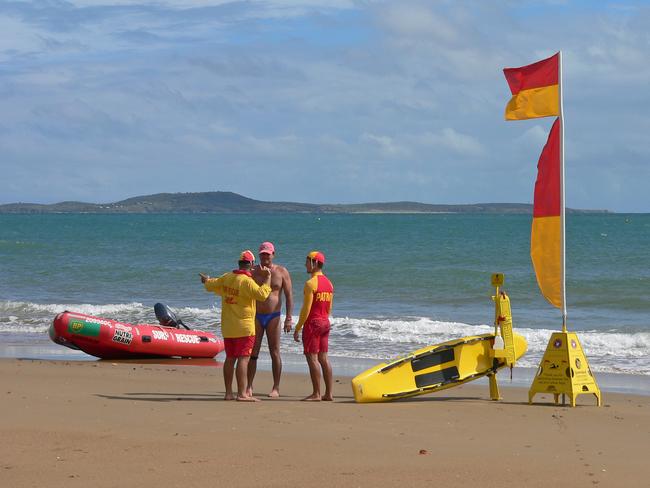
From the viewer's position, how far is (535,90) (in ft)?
31.8

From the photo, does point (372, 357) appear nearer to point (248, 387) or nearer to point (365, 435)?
point (248, 387)

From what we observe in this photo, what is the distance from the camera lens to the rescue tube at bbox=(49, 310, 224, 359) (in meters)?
13.7

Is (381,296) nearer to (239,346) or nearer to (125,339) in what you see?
(125,339)

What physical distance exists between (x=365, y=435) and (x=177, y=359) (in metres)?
7.25

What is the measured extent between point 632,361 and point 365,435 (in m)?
7.55

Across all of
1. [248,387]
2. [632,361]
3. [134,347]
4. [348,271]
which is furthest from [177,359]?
[348,271]

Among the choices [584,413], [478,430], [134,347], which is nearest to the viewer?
[478,430]

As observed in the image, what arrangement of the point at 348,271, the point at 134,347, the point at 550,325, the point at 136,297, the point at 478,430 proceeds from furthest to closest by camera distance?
the point at 348,271
the point at 136,297
the point at 550,325
the point at 134,347
the point at 478,430

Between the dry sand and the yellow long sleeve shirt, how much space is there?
73 cm

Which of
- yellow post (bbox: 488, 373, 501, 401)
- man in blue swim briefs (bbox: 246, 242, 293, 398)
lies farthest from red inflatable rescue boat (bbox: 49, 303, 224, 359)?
yellow post (bbox: 488, 373, 501, 401)

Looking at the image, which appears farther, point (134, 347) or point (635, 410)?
point (134, 347)

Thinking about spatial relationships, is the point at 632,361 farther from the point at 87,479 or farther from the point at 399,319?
the point at 87,479

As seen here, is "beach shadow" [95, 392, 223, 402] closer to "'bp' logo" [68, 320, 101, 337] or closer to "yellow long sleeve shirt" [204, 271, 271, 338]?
"yellow long sleeve shirt" [204, 271, 271, 338]

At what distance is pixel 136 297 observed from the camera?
26.2 meters
